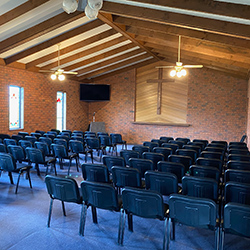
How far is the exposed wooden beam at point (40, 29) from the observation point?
7.07 m

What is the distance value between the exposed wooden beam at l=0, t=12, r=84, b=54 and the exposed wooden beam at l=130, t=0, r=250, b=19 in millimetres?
2975

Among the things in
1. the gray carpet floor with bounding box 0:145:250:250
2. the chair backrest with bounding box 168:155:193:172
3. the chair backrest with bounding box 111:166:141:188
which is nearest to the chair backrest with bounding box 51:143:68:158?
the gray carpet floor with bounding box 0:145:250:250

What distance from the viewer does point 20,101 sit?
1086cm

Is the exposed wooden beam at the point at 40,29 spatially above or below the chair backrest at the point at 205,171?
above

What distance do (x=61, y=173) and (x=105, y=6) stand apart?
15.9 ft

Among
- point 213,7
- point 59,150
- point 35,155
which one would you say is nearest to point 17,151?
point 35,155

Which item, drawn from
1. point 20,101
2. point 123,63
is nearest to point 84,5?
point 20,101

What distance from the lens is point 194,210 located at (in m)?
2.89

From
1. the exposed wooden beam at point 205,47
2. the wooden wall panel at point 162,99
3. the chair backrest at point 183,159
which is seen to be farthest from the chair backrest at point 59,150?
the wooden wall panel at point 162,99

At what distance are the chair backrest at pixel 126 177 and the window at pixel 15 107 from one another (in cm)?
771

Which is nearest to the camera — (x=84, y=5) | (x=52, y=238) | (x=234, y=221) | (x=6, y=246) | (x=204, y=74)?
(x=234, y=221)

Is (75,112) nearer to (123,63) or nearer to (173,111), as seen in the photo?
(123,63)

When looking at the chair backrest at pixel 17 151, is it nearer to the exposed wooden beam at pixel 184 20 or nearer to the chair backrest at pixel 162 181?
the chair backrest at pixel 162 181

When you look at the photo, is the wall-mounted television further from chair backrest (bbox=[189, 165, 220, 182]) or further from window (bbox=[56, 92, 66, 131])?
chair backrest (bbox=[189, 165, 220, 182])
